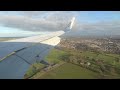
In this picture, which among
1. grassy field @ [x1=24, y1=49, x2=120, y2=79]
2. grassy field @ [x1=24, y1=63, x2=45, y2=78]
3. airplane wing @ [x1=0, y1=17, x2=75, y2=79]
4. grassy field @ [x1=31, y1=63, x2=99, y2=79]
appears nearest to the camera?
airplane wing @ [x1=0, y1=17, x2=75, y2=79]

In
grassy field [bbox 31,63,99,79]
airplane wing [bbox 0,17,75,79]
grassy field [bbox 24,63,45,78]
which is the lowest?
grassy field [bbox 31,63,99,79]

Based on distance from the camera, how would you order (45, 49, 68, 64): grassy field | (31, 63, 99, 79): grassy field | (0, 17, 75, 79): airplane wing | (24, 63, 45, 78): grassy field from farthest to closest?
(45, 49, 68, 64): grassy field < (31, 63, 99, 79): grassy field < (24, 63, 45, 78): grassy field < (0, 17, 75, 79): airplane wing

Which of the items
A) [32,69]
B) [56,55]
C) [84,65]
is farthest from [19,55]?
[84,65]

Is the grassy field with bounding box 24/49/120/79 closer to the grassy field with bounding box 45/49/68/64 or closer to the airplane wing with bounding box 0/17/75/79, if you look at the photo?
the grassy field with bounding box 45/49/68/64

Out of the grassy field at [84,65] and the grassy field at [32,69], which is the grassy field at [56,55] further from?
the grassy field at [32,69]

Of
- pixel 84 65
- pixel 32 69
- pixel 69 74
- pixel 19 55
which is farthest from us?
pixel 84 65

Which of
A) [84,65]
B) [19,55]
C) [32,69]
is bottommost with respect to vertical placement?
[84,65]

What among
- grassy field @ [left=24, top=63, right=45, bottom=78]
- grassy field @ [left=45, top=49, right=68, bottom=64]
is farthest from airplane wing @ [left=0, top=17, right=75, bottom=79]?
grassy field @ [left=45, top=49, right=68, bottom=64]

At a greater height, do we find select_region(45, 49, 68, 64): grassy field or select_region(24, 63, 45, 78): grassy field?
select_region(24, 63, 45, 78): grassy field

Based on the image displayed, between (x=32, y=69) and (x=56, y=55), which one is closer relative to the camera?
(x=32, y=69)

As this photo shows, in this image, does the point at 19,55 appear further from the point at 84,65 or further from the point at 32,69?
the point at 84,65
